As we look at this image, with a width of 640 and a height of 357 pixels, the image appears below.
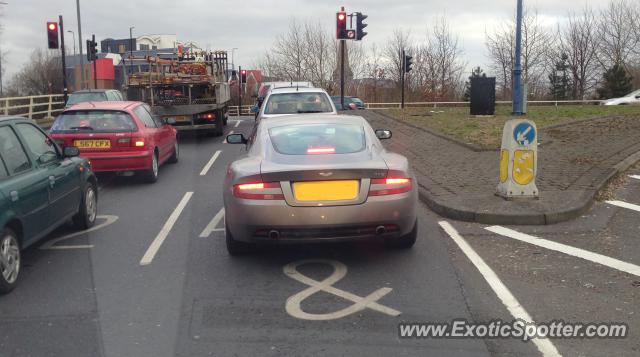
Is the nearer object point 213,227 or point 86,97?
point 213,227

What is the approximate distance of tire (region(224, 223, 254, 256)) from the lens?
5.81 metres

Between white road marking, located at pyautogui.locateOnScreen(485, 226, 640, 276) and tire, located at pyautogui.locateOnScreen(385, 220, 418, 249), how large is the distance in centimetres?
127

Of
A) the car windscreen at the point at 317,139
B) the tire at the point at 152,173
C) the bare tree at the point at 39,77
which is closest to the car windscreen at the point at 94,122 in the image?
the tire at the point at 152,173

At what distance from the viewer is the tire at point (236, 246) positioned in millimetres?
5812

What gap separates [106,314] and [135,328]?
402 millimetres

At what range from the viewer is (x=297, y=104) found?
1208cm

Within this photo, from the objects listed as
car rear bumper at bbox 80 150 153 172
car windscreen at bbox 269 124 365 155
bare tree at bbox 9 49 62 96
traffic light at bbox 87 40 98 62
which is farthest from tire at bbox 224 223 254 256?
bare tree at bbox 9 49 62 96

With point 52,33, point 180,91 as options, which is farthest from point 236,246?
point 52,33

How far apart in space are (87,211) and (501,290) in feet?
16.1

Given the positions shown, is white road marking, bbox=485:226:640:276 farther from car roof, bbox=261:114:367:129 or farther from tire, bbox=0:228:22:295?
tire, bbox=0:228:22:295

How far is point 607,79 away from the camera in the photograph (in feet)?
160

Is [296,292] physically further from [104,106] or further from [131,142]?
[104,106]

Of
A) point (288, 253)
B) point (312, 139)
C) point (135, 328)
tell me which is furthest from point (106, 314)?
point (312, 139)

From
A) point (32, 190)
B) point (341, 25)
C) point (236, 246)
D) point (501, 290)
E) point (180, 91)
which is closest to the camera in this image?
point (501, 290)
